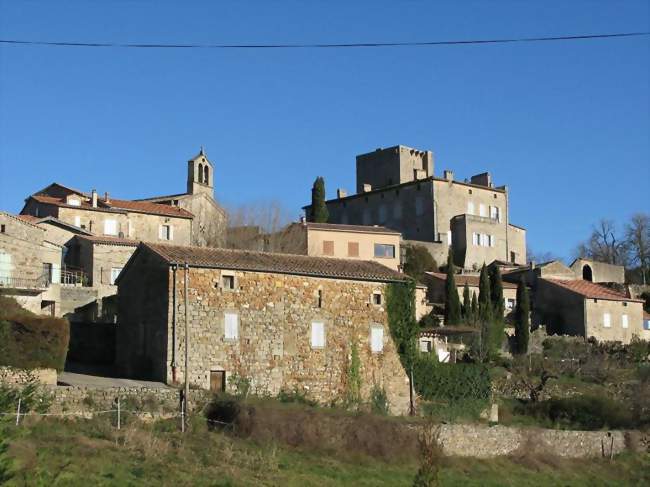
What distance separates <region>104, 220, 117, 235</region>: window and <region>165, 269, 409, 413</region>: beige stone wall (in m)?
A: 23.3

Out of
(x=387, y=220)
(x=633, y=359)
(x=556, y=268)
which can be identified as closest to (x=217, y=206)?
(x=387, y=220)

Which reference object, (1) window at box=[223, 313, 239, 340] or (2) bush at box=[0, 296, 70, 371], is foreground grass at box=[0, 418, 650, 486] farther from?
(1) window at box=[223, 313, 239, 340]

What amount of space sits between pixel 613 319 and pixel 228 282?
35.7 m

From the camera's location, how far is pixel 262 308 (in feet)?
124

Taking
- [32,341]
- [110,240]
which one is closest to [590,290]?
[110,240]

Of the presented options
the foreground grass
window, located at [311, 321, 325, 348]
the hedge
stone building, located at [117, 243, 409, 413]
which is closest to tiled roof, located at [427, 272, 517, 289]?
the hedge

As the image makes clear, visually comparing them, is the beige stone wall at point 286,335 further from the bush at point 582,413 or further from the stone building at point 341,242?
the stone building at point 341,242

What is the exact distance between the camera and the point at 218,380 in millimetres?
36406

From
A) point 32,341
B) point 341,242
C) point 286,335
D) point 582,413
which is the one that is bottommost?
point 582,413

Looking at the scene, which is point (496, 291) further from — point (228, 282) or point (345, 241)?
point (228, 282)

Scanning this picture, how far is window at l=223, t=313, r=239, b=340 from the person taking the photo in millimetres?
36812

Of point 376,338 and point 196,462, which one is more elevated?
point 376,338

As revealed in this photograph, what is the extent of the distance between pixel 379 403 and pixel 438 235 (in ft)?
121

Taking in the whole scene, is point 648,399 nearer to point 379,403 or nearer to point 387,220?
point 379,403
